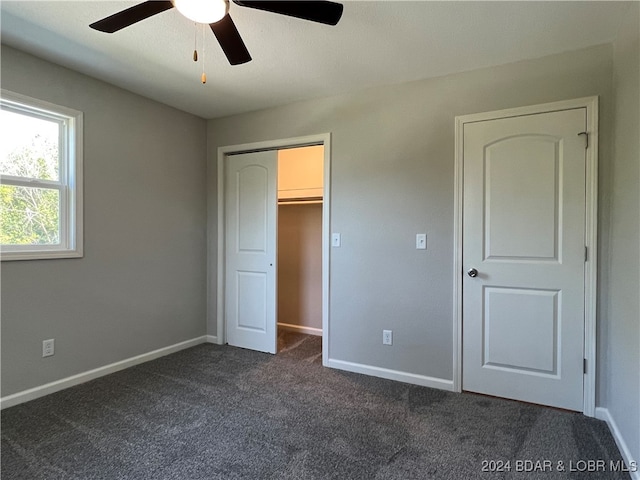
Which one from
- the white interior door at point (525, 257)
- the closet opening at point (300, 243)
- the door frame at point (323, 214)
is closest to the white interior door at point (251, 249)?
the door frame at point (323, 214)

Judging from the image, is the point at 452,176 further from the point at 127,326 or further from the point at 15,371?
the point at 15,371

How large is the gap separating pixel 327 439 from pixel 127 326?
2068mm

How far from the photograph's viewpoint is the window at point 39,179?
2.33m

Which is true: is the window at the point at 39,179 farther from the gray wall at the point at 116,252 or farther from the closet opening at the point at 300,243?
the closet opening at the point at 300,243

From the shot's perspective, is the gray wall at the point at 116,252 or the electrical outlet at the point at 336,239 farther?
the electrical outlet at the point at 336,239

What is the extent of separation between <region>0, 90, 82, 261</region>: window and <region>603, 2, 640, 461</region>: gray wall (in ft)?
11.7

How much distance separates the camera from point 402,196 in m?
2.77

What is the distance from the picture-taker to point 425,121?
2693mm

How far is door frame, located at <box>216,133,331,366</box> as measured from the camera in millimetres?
3068

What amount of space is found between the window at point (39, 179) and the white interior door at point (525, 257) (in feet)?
9.69

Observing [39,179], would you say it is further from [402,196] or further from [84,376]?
[402,196]

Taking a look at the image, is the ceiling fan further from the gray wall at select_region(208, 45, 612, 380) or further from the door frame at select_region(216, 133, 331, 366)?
the door frame at select_region(216, 133, 331, 366)

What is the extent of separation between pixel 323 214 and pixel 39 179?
215 centimetres

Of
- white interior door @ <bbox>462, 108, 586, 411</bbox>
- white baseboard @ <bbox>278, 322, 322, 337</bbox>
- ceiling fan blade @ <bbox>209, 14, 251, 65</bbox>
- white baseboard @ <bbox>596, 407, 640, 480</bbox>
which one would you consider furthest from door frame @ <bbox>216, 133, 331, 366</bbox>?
white baseboard @ <bbox>596, 407, 640, 480</bbox>
